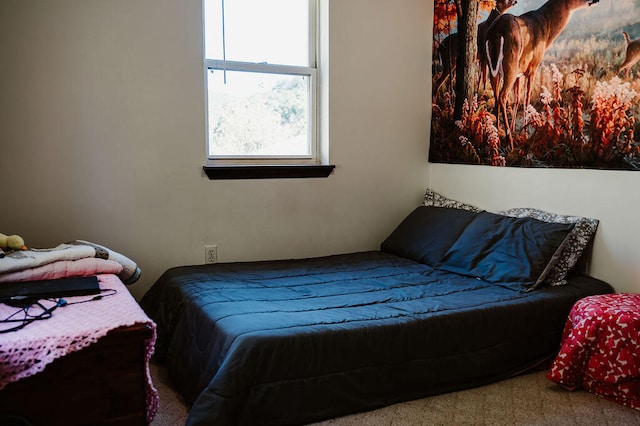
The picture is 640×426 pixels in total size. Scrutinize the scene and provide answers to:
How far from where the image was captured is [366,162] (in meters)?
3.58

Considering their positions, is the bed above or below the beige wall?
below

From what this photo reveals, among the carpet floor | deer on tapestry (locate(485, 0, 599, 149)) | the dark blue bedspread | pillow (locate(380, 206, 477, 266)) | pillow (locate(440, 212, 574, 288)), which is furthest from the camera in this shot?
pillow (locate(380, 206, 477, 266))

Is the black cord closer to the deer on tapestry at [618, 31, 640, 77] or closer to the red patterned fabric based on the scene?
the red patterned fabric

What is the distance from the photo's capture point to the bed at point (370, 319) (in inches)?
80.4

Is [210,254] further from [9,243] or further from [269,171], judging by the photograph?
[9,243]

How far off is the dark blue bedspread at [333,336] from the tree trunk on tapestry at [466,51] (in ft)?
3.94

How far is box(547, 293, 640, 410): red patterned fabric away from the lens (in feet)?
7.36

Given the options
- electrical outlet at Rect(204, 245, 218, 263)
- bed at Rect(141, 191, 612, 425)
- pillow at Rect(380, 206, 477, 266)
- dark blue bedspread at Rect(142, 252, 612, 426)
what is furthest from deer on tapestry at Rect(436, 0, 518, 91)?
electrical outlet at Rect(204, 245, 218, 263)

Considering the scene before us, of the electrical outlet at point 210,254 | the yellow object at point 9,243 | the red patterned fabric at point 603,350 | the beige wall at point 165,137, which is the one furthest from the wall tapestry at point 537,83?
the yellow object at point 9,243

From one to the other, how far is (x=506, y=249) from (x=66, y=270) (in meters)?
2.07

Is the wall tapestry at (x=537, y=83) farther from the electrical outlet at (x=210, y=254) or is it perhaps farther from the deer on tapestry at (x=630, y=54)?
the electrical outlet at (x=210, y=254)

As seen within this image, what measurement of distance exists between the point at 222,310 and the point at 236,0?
1848 millimetres

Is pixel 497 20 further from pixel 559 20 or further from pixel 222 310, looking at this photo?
pixel 222 310

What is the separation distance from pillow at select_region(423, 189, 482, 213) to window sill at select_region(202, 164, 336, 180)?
73 cm
